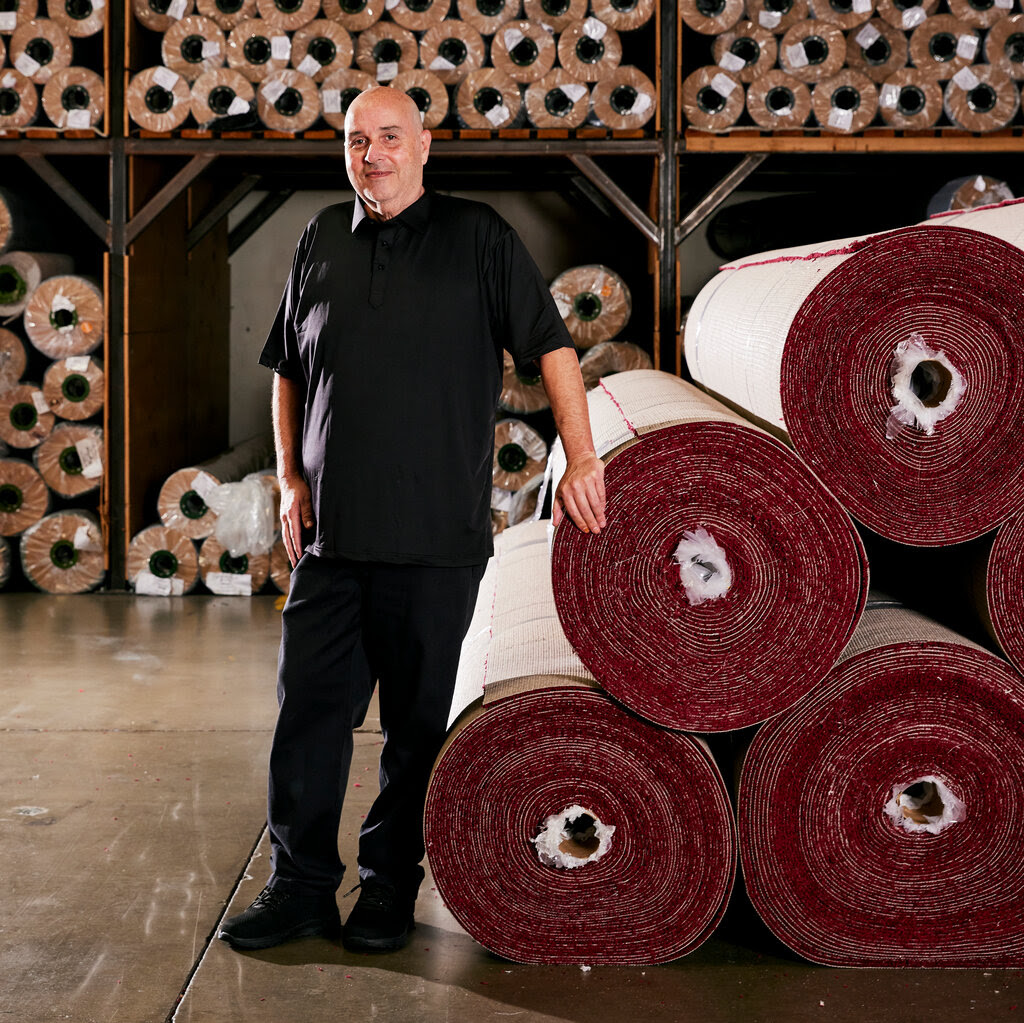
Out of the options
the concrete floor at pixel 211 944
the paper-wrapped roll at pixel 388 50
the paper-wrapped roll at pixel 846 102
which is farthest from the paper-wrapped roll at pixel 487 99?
the concrete floor at pixel 211 944

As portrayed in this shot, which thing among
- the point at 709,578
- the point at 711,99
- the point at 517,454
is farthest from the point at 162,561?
the point at 709,578

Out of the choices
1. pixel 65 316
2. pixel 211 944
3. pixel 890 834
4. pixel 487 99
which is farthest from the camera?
pixel 65 316

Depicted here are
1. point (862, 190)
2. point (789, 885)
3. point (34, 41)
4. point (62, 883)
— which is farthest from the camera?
point (862, 190)

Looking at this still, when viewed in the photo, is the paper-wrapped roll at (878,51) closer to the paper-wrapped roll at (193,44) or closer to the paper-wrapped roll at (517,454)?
the paper-wrapped roll at (517,454)

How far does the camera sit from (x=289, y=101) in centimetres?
635

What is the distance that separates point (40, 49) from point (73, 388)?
1789mm

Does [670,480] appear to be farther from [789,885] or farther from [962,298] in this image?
[789,885]

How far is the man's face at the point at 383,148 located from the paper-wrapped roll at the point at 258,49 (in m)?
4.05

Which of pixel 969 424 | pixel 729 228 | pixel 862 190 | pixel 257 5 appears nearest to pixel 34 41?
pixel 257 5

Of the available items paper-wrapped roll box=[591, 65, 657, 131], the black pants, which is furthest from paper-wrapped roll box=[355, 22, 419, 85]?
the black pants

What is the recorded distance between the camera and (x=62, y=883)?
3.03 meters

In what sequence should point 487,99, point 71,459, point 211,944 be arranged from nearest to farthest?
point 211,944 → point 487,99 → point 71,459

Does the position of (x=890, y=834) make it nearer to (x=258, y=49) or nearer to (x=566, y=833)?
(x=566, y=833)

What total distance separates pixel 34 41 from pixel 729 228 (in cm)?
452
